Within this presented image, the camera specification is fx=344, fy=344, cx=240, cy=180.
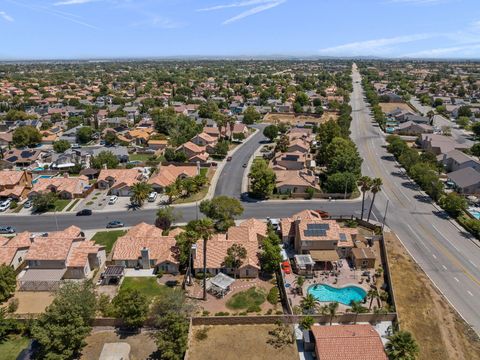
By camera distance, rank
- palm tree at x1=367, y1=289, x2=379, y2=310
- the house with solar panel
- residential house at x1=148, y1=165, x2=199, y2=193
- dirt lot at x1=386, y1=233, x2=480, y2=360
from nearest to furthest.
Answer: dirt lot at x1=386, y1=233, x2=480, y2=360
palm tree at x1=367, y1=289, x2=379, y2=310
the house with solar panel
residential house at x1=148, y1=165, x2=199, y2=193

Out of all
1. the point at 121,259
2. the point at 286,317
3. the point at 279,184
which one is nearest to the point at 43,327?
the point at 121,259

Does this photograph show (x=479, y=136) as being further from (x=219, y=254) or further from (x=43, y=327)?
(x=43, y=327)

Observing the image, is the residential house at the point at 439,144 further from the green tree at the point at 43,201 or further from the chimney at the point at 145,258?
the green tree at the point at 43,201

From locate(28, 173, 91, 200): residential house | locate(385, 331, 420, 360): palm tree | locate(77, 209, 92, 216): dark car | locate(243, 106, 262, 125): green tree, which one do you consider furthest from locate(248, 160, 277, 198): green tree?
locate(243, 106, 262, 125): green tree

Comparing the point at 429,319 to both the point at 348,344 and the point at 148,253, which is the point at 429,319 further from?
the point at 148,253

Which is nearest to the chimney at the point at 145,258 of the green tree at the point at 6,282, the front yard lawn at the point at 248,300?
the front yard lawn at the point at 248,300

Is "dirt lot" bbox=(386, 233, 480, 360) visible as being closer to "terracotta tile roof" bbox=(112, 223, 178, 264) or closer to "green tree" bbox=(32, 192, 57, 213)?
"terracotta tile roof" bbox=(112, 223, 178, 264)

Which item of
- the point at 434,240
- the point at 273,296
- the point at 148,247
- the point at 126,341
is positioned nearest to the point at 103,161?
the point at 148,247
